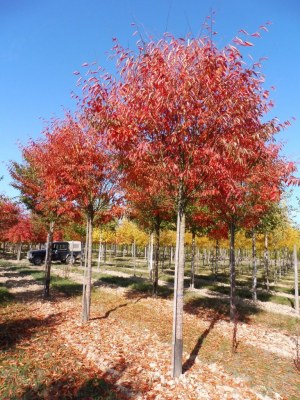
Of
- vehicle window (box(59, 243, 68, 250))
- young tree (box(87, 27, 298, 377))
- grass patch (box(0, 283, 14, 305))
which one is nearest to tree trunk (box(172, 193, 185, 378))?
young tree (box(87, 27, 298, 377))

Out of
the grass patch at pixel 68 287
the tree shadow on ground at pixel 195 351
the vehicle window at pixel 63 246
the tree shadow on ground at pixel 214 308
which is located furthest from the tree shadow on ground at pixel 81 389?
the vehicle window at pixel 63 246

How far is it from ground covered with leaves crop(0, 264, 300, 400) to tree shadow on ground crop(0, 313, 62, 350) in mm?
25

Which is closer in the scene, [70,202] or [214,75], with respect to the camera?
[214,75]

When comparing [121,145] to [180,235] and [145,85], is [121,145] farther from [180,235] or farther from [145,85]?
[180,235]

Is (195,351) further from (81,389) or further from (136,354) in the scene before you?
(81,389)

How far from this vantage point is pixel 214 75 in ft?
19.2

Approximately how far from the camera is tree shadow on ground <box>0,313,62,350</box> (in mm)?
7633

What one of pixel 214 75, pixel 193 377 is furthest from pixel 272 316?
pixel 214 75

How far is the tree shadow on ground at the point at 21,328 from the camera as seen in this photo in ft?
25.0

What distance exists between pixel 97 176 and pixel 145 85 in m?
4.57

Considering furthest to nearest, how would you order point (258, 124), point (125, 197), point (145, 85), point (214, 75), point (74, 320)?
point (125, 197), point (74, 320), point (258, 124), point (145, 85), point (214, 75)

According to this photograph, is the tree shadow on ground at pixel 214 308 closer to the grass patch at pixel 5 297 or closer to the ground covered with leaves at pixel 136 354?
the ground covered with leaves at pixel 136 354

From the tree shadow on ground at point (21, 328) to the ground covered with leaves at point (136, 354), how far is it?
25 millimetres

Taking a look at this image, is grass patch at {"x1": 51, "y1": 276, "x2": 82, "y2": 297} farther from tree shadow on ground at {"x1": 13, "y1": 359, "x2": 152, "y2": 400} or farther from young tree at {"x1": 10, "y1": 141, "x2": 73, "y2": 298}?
tree shadow on ground at {"x1": 13, "y1": 359, "x2": 152, "y2": 400}
